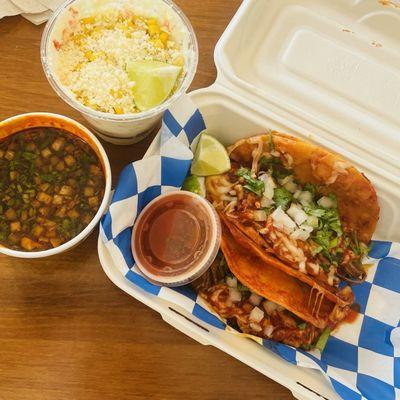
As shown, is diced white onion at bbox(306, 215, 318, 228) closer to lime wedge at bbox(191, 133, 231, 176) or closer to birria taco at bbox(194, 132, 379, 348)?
birria taco at bbox(194, 132, 379, 348)

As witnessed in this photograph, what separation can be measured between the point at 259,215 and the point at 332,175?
0.78 ft

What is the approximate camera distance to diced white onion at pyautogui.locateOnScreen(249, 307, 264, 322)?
4.36ft

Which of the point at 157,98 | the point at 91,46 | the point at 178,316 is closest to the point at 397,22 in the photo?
the point at 157,98

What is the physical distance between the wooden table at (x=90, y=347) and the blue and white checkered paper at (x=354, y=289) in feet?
0.47

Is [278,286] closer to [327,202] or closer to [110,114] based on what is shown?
[327,202]

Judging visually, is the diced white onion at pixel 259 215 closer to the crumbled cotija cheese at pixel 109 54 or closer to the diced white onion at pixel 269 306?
the diced white onion at pixel 269 306

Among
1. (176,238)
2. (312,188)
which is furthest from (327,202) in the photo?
(176,238)

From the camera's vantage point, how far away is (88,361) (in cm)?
130

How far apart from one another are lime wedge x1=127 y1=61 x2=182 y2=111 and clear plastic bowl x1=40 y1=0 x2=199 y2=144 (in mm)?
23

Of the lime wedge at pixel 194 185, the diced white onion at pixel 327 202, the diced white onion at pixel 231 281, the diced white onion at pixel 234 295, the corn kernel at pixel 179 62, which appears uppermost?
the corn kernel at pixel 179 62

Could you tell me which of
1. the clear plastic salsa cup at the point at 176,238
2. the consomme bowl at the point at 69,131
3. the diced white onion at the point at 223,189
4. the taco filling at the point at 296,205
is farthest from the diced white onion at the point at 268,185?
the consomme bowl at the point at 69,131

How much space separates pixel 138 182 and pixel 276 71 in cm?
62

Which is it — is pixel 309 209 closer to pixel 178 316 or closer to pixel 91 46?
pixel 178 316

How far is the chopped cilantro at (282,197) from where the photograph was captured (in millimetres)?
1402
